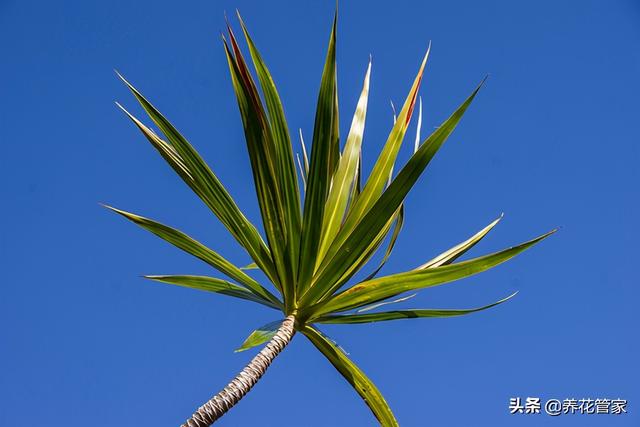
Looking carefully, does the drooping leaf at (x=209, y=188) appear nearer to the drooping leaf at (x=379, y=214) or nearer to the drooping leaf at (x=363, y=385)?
→ the drooping leaf at (x=379, y=214)

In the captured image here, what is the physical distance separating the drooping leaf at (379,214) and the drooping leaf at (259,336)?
31 cm

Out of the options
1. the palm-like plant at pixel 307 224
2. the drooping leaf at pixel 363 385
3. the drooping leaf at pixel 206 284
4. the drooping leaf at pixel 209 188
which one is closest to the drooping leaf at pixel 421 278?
the palm-like plant at pixel 307 224

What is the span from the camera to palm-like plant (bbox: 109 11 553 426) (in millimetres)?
2326

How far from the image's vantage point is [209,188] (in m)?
2.48

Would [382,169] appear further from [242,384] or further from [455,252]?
[242,384]

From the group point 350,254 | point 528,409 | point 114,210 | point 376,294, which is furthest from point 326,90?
point 528,409

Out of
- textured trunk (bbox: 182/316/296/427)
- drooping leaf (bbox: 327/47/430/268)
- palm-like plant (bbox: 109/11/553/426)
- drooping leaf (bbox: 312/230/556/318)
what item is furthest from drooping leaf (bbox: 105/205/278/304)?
drooping leaf (bbox: 327/47/430/268)

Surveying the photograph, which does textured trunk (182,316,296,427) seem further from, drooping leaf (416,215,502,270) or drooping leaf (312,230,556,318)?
drooping leaf (416,215,502,270)

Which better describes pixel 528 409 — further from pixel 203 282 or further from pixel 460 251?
pixel 203 282

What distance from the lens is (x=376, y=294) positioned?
2.46 m

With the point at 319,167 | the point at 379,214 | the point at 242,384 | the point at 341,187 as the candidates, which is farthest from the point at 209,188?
the point at 242,384

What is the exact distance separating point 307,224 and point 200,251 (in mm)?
556

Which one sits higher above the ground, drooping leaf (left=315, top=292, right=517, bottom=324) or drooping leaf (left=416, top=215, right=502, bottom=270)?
drooping leaf (left=416, top=215, right=502, bottom=270)

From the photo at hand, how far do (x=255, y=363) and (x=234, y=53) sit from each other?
1.16 metres
